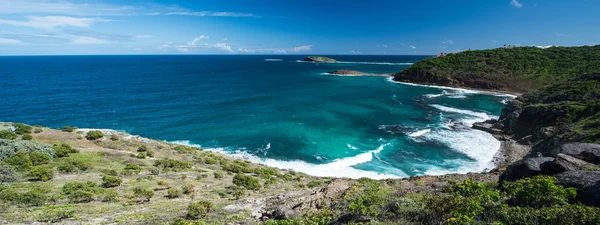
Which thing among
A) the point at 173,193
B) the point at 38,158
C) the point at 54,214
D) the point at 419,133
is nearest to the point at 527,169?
the point at 173,193

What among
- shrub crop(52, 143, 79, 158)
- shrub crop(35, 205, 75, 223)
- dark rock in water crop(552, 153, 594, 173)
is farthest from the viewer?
shrub crop(52, 143, 79, 158)

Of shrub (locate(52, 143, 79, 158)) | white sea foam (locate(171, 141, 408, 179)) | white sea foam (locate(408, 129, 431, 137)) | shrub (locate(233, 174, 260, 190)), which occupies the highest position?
shrub (locate(52, 143, 79, 158))

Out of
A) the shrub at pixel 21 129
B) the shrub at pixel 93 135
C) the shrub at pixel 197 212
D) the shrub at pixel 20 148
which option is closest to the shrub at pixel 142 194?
the shrub at pixel 197 212

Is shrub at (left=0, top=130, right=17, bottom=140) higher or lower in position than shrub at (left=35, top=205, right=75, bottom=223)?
higher

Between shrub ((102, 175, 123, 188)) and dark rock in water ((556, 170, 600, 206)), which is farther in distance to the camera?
shrub ((102, 175, 123, 188))

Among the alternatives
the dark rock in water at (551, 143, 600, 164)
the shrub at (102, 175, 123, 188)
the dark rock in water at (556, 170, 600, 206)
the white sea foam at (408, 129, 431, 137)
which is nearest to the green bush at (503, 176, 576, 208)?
the dark rock in water at (556, 170, 600, 206)

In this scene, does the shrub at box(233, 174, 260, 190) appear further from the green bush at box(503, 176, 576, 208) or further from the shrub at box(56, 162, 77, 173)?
the green bush at box(503, 176, 576, 208)

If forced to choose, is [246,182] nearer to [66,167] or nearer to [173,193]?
[173,193]

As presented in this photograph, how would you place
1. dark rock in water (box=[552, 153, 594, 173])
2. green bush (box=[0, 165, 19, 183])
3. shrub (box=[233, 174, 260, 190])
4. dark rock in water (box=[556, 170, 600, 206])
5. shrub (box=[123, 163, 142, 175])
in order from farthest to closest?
shrub (box=[123, 163, 142, 175])
shrub (box=[233, 174, 260, 190])
green bush (box=[0, 165, 19, 183])
dark rock in water (box=[552, 153, 594, 173])
dark rock in water (box=[556, 170, 600, 206])
